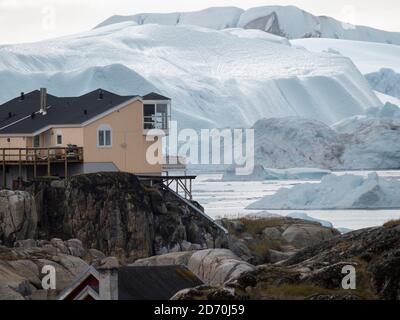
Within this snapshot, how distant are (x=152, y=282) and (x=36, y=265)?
6176 mm

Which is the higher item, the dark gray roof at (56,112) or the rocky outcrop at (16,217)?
the dark gray roof at (56,112)

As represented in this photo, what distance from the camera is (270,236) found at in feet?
107

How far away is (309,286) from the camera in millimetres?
13695

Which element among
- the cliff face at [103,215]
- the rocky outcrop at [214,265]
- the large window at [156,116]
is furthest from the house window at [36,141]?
the rocky outcrop at [214,265]

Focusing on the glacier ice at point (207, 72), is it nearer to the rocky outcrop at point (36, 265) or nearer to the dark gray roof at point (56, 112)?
the dark gray roof at point (56, 112)

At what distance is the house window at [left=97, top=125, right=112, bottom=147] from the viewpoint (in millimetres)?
32031

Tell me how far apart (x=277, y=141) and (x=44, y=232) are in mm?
43277

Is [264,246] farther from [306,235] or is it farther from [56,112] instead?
[56,112]

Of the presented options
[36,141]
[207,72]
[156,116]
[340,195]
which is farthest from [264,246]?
[207,72]

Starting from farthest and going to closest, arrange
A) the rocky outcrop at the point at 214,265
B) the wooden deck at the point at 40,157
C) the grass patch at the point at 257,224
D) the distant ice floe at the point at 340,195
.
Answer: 1. the distant ice floe at the point at 340,195
2. the grass patch at the point at 257,224
3. the wooden deck at the point at 40,157
4. the rocky outcrop at the point at 214,265

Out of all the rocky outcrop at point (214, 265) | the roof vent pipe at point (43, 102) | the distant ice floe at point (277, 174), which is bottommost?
the distant ice floe at point (277, 174)

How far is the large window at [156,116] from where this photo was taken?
33.1 meters

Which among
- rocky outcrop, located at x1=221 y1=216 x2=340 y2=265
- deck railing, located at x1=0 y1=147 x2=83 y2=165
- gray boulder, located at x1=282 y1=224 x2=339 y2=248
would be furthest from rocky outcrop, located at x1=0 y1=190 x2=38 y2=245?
gray boulder, located at x1=282 y1=224 x2=339 y2=248

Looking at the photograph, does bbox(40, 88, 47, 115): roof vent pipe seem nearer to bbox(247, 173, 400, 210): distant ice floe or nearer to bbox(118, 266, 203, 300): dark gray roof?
bbox(247, 173, 400, 210): distant ice floe
